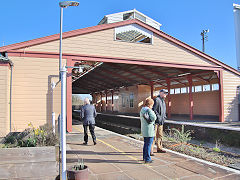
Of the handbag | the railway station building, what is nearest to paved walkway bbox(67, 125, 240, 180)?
the handbag

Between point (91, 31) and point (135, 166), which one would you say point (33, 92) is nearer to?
point (91, 31)

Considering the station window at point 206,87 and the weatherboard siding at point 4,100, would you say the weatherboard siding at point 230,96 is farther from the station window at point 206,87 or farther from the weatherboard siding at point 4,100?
the weatherboard siding at point 4,100

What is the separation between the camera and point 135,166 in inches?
190

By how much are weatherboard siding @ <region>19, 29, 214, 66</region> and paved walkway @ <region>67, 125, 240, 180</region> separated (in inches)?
192

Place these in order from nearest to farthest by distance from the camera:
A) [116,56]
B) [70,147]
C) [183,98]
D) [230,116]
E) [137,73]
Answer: [70,147], [116,56], [230,116], [137,73], [183,98]

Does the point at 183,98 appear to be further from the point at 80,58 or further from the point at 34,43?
the point at 34,43

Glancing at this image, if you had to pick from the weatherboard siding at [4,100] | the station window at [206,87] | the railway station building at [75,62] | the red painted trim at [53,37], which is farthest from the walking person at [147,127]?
the station window at [206,87]

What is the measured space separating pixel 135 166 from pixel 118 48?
22.6 ft

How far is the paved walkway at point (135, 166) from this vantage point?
4.21 m

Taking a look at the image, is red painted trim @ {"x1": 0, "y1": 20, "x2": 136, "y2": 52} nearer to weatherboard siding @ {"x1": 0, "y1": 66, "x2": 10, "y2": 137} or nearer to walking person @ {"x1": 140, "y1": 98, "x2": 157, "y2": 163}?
weatherboard siding @ {"x1": 0, "y1": 66, "x2": 10, "y2": 137}

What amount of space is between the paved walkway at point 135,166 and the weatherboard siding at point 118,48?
16.0 ft

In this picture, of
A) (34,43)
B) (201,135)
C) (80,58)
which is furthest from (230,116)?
(34,43)

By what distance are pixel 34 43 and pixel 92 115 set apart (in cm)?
452

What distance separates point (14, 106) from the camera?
8609mm
